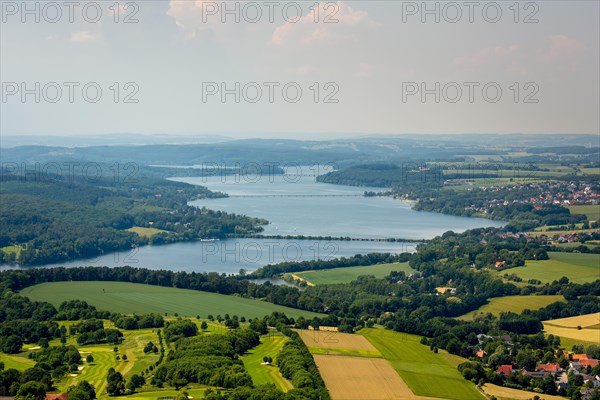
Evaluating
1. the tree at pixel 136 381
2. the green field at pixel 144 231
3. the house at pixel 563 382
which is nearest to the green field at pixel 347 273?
the house at pixel 563 382

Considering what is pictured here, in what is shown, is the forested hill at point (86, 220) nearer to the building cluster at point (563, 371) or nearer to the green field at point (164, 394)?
the green field at point (164, 394)

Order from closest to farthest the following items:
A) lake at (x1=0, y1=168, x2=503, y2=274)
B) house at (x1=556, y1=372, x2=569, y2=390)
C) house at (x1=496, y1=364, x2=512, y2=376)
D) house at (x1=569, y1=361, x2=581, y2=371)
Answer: house at (x1=556, y1=372, x2=569, y2=390)
house at (x1=496, y1=364, x2=512, y2=376)
house at (x1=569, y1=361, x2=581, y2=371)
lake at (x1=0, y1=168, x2=503, y2=274)

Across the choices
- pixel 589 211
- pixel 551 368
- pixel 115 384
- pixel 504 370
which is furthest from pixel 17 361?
pixel 589 211

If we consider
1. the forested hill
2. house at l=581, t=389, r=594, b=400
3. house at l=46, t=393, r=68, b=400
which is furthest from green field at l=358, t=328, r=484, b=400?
the forested hill

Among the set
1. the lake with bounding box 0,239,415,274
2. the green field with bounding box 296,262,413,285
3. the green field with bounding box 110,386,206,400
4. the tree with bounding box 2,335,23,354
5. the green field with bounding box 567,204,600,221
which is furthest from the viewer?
the green field with bounding box 567,204,600,221

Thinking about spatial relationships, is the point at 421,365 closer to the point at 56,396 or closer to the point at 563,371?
the point at 563,371

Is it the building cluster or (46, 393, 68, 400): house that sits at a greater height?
(46, 393, 68, 400): house

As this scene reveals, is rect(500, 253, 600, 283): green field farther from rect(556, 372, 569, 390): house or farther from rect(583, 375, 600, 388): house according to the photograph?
rect(583, 375, 600, 388): house
